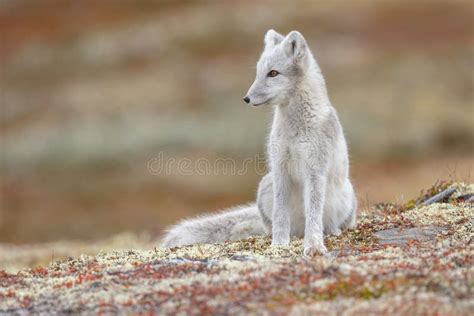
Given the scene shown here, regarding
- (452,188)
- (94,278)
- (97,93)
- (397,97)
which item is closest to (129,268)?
(94,278)

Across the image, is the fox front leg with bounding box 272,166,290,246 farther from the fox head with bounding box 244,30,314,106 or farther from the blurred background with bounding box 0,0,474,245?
the blurred background with bounding box 0,0,474,245

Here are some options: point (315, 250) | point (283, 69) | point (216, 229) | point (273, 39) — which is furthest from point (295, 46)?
point (216, 229)

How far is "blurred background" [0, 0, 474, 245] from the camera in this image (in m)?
38.7

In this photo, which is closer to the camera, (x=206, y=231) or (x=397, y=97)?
(x=206, y=231)

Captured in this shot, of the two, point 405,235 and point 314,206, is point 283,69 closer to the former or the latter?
point 314,206

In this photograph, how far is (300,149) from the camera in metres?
11.4

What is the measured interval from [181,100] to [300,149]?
38664 millimetres

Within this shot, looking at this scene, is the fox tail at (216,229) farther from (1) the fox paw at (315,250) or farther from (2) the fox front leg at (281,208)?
(1) the fox paw at (315,250)

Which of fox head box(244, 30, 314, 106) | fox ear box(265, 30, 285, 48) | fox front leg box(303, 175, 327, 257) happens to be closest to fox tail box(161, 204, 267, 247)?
fox front leg box(303, 175, 327, 257)

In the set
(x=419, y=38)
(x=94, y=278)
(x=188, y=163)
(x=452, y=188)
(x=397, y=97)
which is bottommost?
(x=94, y=278)

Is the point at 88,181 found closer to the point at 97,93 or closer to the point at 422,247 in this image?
the point at 97,93

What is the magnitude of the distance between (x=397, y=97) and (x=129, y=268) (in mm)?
38470

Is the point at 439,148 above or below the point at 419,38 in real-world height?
below

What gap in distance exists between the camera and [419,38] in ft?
172
